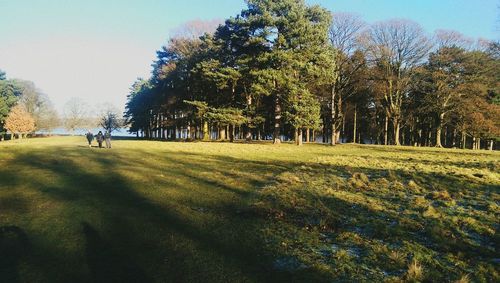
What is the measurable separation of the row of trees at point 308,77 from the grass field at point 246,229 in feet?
90.3

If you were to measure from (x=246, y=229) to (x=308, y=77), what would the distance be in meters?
36.7

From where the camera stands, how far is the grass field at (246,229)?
661 cm

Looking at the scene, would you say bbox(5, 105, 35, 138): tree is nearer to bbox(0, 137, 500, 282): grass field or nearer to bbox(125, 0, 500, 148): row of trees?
bbox(125, 0, 500, 148): row of trees

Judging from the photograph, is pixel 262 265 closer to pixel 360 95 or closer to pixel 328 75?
pixel 328 75

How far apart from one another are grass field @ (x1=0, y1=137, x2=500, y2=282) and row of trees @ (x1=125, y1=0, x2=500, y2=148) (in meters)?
27.5

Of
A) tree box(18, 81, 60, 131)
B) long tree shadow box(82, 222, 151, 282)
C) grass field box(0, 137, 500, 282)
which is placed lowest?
long tree shadow box(82, 222, 151, 282)

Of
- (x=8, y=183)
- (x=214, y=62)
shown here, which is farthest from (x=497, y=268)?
(x=214, y=62)

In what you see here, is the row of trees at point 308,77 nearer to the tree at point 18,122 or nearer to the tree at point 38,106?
the tree at point 18,122

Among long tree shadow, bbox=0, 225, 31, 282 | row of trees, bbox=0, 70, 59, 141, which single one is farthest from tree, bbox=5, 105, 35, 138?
long tree shadow, bbox=0, 225, 31, 282

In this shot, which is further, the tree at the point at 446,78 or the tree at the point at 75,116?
the tree at the point at 75,116

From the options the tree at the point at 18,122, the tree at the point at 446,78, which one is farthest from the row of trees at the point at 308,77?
the tree at the point at 18,122

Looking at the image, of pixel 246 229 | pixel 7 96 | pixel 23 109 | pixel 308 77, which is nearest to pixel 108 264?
pixel 246 229

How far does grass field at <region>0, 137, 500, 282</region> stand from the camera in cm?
661

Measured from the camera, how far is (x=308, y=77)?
43.8 metres
